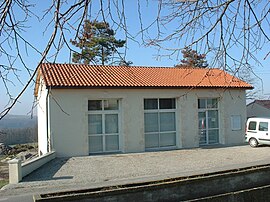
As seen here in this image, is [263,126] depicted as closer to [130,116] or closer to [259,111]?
[130,116]

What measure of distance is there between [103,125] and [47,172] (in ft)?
18.4

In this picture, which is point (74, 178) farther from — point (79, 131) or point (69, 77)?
point (69, 77)

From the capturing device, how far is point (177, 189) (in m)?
4.45

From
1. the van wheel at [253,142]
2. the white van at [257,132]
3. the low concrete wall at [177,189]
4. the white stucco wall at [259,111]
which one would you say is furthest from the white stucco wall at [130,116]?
the white stucco wall at [259,111]

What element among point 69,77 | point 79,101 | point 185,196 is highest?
point 69,77

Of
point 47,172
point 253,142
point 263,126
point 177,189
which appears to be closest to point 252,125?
point 263,126

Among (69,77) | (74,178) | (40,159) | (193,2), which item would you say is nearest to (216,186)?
(193,2)

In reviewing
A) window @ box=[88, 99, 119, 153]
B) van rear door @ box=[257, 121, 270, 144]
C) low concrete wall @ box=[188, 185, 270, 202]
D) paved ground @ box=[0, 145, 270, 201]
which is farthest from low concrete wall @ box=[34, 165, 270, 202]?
van rear door @ box=[257, 121, 270, 144]

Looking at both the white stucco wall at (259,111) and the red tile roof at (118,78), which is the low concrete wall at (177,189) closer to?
the red tile roof at (118,78)

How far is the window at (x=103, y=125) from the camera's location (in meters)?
17.9

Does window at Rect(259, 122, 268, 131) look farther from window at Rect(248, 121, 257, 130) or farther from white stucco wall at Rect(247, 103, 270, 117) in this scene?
white stucco wall at Rect(247, 103, 270, 117)

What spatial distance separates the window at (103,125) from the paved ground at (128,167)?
1.17 metres

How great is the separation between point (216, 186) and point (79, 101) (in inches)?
522

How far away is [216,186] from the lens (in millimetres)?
4727
